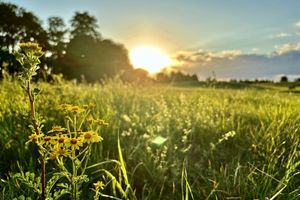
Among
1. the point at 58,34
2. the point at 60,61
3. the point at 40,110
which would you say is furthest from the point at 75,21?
the point at 40,110

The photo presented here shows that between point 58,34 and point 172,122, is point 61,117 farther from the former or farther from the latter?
point 58,34

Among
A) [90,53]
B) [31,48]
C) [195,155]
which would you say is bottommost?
[195,155]

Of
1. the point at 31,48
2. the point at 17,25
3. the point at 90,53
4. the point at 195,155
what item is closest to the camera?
the point at 31,48

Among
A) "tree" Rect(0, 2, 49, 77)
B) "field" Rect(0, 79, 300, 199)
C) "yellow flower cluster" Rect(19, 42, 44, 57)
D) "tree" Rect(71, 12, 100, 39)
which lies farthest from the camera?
"tree" Rect(71, 12, 100, 39)

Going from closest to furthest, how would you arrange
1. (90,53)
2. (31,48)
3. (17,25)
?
(31,48)
(17,25)
(90,53)

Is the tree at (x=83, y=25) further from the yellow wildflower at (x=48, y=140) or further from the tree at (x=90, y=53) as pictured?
the yellow wildflower at (x=48, y=140)

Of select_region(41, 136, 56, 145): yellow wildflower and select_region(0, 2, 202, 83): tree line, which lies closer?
select_region(41, 136, 56, 145): yellow wildflower

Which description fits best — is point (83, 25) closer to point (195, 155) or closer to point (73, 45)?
point (73, 45)

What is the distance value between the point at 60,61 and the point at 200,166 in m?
48.2

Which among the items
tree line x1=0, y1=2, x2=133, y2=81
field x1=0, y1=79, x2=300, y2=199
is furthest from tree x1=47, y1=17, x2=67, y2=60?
field x1=0, y1=79, x2=300, y2=199

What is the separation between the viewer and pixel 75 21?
198 feet

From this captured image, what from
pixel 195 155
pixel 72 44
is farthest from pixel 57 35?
pixel 195 155

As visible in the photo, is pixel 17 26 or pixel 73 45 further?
pixel 73 45

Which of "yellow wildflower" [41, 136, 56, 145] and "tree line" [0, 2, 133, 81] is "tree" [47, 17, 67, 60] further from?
"yellow wildflower" [41, 136, 56, 145]
